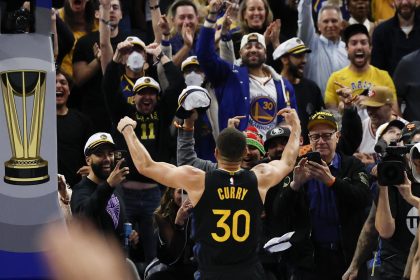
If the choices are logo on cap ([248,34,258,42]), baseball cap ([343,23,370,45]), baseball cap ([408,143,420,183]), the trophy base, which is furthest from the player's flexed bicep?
baseball cap ([343,23,370,45])

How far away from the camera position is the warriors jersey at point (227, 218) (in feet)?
25.9

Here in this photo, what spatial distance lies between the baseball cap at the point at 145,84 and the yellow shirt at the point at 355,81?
2082 mm

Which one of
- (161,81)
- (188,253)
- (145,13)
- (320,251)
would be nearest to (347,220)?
(320,251)

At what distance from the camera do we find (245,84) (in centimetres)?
1084

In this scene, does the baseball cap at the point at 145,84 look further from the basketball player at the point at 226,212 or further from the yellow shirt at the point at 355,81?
the basketball player at the point at 226,212

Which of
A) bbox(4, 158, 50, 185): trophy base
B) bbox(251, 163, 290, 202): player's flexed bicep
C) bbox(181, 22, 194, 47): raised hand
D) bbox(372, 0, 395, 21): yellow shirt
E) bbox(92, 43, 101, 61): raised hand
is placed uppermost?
bbox(372, 0, 395, 21): yellow shirt

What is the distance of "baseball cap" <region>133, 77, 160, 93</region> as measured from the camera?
10703 millimetres

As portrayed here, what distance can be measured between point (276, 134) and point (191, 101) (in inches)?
35.1

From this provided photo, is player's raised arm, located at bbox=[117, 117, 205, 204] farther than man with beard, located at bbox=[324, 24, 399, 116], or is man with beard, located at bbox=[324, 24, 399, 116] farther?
man with beard, located at bbox=[324, 24, 399, 116]

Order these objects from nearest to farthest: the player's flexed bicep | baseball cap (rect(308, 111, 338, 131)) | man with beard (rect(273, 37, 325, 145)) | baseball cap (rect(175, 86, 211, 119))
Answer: the player's flexed bicep < baseball cap (rect(175, 86, 211, 119)) < baseball cap (rect(308, 111, 338, 131)) < man with beard (rect(273, 37, 325, 145))

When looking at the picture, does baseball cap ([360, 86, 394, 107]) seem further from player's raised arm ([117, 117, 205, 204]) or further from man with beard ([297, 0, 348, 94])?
player's raised arm ([117, 117, 205, 204])

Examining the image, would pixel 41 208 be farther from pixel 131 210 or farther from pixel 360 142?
pixel 360 142

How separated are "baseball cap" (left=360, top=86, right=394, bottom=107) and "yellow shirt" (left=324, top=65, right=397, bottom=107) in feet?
2.55

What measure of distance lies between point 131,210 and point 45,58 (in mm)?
4142
